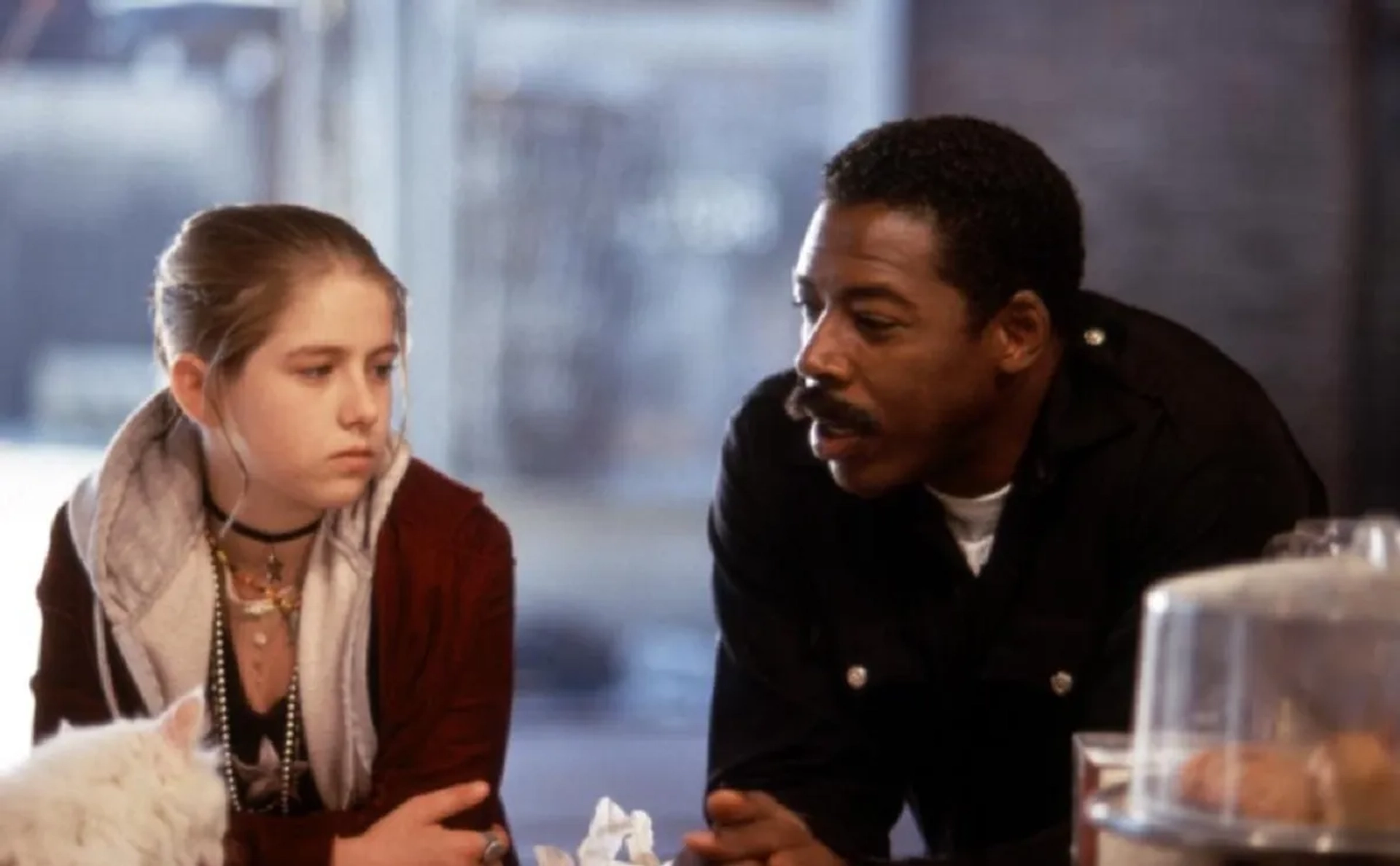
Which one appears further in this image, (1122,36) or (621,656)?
(621,656)

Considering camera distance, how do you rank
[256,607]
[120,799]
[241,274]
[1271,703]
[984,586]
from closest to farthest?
1. [1271,703]
2. [120,799]
3. [241,274]
4. [256,607]
5. [984,586]

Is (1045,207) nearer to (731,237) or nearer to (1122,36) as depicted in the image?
(1122,36)

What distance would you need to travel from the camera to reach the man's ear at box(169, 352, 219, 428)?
2.32m

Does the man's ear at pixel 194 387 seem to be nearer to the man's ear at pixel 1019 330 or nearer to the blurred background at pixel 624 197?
the man's ear at pixel 1019 330

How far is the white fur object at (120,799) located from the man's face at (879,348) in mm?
761

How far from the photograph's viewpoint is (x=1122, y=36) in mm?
6082

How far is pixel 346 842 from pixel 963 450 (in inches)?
31.8

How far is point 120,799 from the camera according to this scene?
183 cm

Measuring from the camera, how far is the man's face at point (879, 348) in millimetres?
2389

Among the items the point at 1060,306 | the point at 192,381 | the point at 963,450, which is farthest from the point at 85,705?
the point at 1060,306

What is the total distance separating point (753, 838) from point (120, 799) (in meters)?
0.65

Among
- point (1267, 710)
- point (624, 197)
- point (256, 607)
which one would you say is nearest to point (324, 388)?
point (256, 607)

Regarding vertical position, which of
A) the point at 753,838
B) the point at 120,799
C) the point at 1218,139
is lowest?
the point at 753,838

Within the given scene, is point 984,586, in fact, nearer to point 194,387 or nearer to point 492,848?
point 492,848
